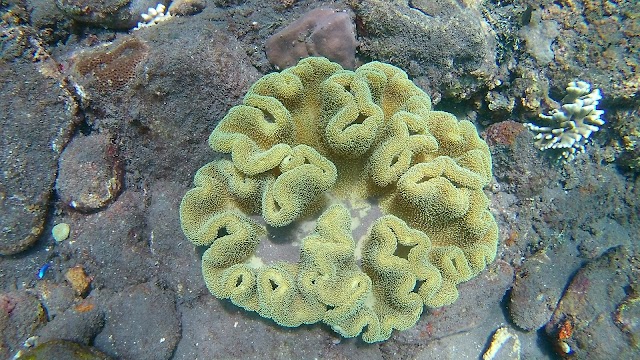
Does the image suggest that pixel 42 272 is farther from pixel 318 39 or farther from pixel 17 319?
pixel 318 39

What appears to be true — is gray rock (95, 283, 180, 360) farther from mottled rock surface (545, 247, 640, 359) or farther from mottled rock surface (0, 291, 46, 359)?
mottled rock surface (545, 247, 640, 359)

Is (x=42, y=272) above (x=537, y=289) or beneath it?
above

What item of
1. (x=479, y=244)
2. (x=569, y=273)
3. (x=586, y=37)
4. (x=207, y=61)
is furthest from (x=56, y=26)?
(x=569, y=273)

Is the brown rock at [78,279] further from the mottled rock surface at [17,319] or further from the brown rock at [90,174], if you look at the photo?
the brown rock at [90,174]

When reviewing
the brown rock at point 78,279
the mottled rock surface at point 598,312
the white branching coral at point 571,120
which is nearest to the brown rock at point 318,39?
the white branching coral at point 571,120

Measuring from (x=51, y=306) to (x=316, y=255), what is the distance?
3070mm

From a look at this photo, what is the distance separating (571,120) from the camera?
447cm

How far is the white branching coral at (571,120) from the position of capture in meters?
4.31

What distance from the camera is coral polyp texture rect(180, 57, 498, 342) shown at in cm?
276

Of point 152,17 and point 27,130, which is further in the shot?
point 152,17

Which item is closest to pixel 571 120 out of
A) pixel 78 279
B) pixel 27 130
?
pixel 78 279

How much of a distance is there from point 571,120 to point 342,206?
135 inches

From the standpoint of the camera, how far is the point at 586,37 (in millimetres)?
4371

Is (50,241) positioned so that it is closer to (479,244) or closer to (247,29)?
(247,29)
